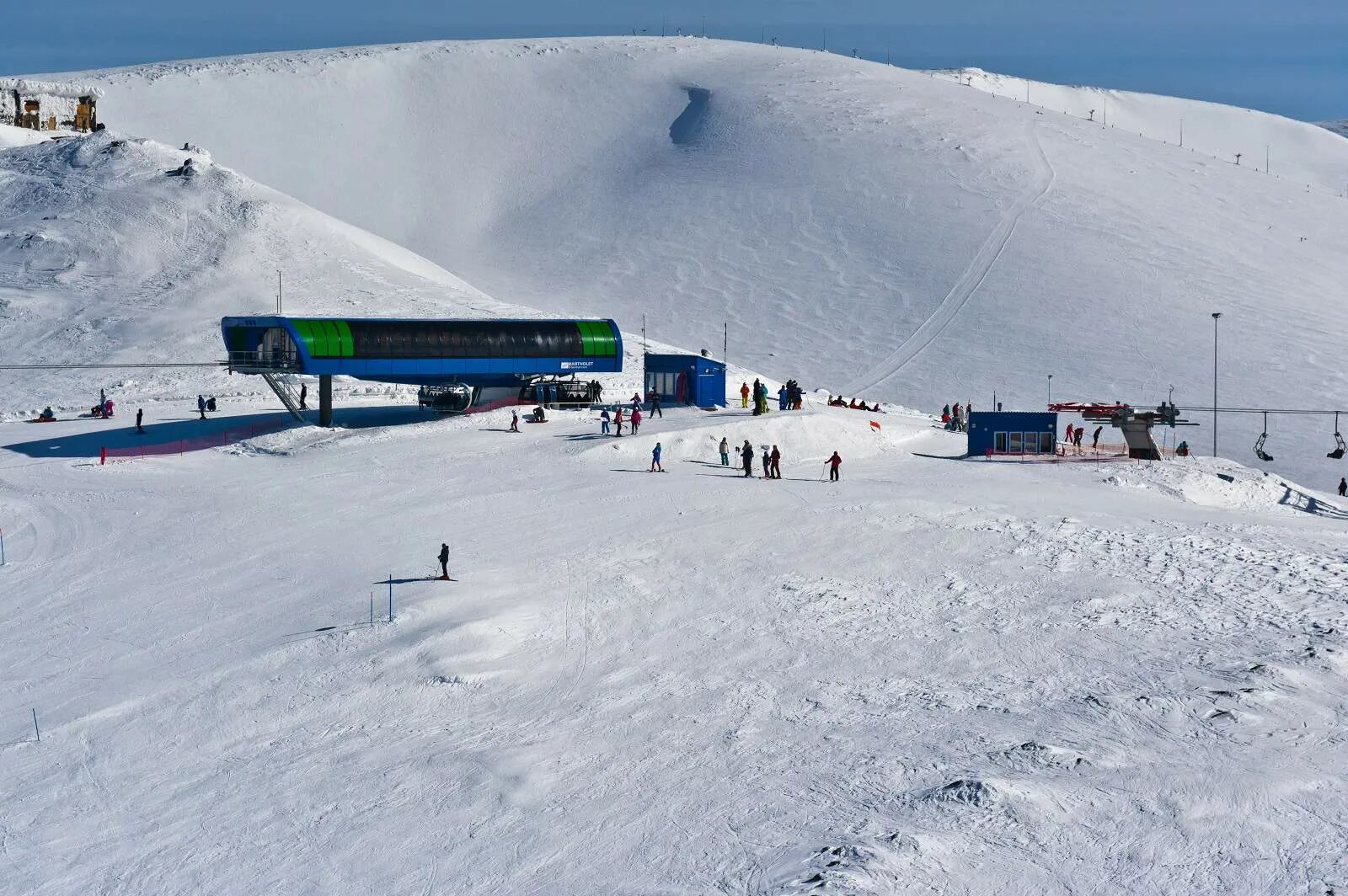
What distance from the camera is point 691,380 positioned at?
45.6 m

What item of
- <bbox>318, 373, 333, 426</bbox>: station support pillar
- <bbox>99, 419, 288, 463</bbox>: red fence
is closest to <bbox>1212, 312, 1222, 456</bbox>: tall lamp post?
<bbox>318, 373, 333, 426</bbox>: station support pillar

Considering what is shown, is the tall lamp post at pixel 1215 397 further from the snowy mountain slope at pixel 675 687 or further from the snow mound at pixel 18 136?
the snow mound at pixel 18 136

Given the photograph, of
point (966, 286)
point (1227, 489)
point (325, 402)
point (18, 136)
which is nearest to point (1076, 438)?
point (1227, 489)

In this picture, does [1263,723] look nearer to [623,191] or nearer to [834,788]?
[834,788]

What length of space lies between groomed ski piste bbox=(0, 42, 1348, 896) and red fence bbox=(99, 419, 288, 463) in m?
0.77

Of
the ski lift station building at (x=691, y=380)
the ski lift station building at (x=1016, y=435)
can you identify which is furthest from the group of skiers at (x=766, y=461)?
the ski lift station building at (x=691, y=380)

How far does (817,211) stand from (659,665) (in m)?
66.5

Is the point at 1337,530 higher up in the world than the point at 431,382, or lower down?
lower down

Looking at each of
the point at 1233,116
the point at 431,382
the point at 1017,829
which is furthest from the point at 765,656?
the point at 1233,116

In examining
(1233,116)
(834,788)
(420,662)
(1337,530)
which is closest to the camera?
(834,788)

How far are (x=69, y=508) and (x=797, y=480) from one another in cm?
1758

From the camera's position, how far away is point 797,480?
35.8 m

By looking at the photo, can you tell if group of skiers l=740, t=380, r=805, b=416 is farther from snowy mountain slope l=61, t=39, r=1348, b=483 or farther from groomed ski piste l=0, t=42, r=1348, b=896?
snowy mountain slope l=61, t=39, r=1348, b=483

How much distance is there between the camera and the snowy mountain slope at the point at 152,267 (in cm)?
5956
